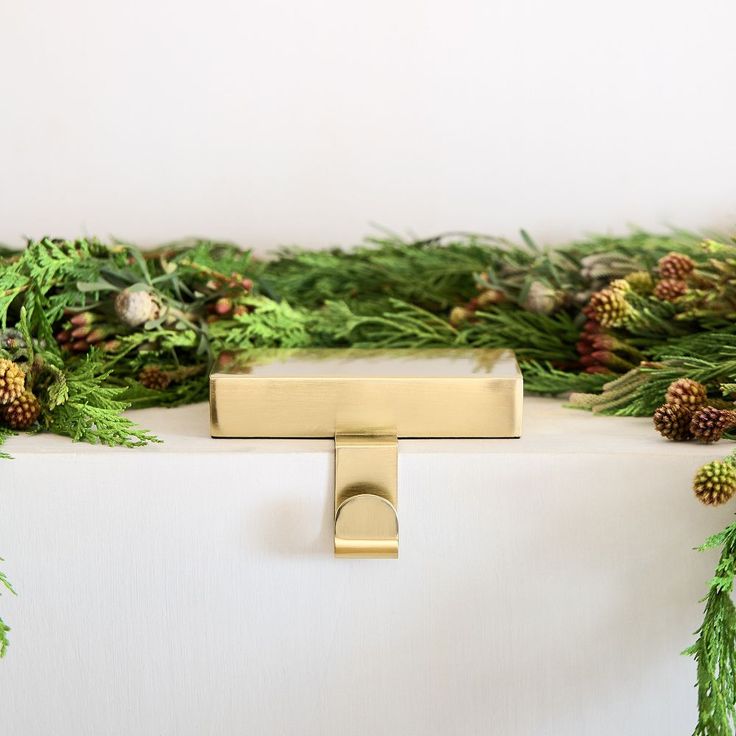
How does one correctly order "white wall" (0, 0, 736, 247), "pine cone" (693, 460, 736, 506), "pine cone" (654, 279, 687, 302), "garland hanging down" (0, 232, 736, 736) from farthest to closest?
"white wall" (0, 0, 736, 247), "pine cone" (654, 279, 687, 302), "garland hanging down" (0, 232, 736, 736), "pine cone" (693, 460, 736, 506)

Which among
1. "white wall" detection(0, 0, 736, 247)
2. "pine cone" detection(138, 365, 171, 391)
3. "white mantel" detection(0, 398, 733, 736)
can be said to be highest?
"white wall" detection(0, 0, 736, 247)

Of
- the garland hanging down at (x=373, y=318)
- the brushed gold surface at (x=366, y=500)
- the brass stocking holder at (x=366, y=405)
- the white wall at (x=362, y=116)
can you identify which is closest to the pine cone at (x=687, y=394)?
the garland hanging down at (x=373, y=318)

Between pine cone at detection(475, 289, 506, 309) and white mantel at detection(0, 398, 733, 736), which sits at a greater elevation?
pine cone at detection(475, 289, 506, 309)

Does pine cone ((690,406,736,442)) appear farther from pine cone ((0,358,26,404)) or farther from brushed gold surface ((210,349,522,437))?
pine cone ((0,358,26,404))

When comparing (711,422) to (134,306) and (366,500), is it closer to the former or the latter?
(366,500)

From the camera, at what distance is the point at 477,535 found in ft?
2.37

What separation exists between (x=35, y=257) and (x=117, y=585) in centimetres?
35

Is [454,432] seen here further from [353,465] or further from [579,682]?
[579,682]

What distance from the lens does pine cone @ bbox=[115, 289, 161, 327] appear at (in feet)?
2.89

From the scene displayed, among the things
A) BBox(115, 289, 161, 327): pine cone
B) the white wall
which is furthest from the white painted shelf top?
the white wall

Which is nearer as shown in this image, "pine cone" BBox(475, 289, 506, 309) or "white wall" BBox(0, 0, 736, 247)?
"pine cone" BBox(475, 289, 506, 309)

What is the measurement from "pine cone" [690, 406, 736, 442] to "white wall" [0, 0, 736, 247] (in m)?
0.45

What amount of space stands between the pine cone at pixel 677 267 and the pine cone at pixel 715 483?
11.2 inches

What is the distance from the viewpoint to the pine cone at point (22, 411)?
0.76m
